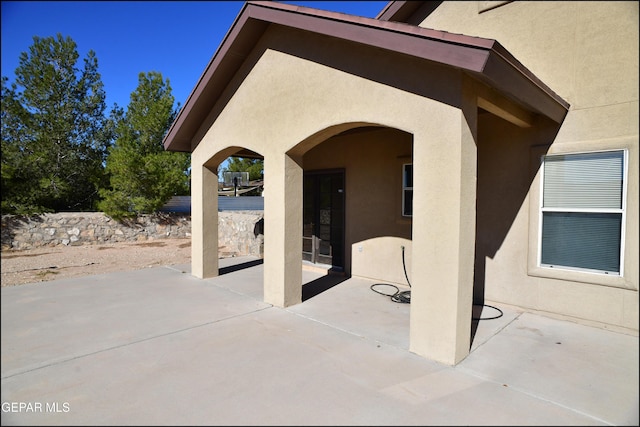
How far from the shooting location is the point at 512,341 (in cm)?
471

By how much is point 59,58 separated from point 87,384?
304cm

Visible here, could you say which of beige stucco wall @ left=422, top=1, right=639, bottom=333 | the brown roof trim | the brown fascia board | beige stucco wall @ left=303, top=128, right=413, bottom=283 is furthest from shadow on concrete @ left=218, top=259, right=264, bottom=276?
the brown roof trim

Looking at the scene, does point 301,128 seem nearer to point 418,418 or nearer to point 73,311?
point 418,418

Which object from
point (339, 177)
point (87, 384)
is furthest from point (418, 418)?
point (339, 177)

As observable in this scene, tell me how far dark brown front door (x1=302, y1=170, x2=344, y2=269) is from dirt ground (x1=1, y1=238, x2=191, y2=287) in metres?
3.98

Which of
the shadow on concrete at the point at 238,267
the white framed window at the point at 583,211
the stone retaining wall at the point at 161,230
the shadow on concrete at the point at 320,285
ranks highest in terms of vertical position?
the white framed window at the point at 583,211

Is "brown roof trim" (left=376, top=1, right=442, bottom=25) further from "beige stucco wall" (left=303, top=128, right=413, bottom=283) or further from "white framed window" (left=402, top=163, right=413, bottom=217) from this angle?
"white framed window" (left=402, top=163, right=413, bottom=217)

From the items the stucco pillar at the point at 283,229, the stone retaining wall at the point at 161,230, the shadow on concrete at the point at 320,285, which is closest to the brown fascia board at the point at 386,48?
the stucco pillar at the point at 283,229

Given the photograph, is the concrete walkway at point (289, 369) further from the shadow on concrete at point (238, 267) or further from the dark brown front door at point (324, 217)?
the shadow on concrete at point (238, 267)

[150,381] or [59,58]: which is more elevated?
[59,58]

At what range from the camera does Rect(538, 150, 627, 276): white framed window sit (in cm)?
498

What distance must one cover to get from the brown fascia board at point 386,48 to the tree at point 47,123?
3032 mm

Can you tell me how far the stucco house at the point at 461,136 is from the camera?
4.04 meters

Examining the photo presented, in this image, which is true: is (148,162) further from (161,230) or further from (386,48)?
(386,48)
